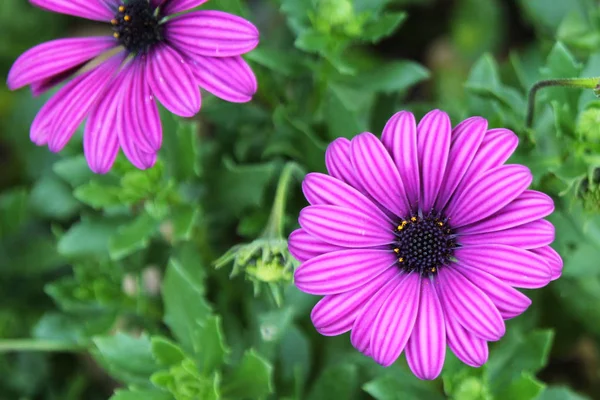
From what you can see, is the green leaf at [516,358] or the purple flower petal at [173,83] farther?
the green leaf at [516,358]

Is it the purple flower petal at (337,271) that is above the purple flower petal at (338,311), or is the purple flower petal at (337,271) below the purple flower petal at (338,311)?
above

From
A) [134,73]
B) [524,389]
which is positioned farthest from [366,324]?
[134,73]

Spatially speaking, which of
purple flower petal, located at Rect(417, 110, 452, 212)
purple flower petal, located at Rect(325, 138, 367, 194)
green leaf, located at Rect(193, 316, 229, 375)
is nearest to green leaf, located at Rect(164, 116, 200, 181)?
green leaf, located at Rect(193, 316, 229, 375)

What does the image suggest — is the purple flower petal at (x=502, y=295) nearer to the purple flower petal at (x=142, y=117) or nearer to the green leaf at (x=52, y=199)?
the purple flower petal at (x=142, y=117)

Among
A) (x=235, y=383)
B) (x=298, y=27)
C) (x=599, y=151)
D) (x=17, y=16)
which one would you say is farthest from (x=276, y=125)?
(x=17, y=16)

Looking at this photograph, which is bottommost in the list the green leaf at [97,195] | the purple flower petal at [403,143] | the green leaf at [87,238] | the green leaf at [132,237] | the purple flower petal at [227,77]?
the green leaf at [87,238]

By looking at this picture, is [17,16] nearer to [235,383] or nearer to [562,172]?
[235,383]

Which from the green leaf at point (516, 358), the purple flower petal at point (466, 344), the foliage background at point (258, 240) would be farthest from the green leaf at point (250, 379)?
the green leaf at point (516, 358)
